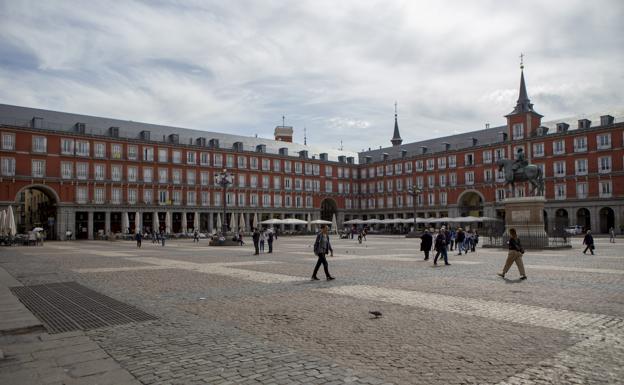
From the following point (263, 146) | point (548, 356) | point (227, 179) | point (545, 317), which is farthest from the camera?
point (263, 146)

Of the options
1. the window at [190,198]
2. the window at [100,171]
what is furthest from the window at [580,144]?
Answer: the window at [100,171]

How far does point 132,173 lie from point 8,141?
14503mm

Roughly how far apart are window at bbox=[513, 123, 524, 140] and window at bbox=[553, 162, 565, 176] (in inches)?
227

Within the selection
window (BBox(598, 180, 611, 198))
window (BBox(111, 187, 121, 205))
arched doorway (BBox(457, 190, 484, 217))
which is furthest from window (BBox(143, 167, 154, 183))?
window (BBox(598, 180, 611, 198))

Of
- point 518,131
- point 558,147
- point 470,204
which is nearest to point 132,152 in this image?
point 470,204

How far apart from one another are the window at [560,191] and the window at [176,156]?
5103cm

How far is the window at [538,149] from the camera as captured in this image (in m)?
62.1

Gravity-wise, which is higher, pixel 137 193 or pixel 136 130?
pixel 136 130

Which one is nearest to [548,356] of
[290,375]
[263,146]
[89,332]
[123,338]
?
[290,375]

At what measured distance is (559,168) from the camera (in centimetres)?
6050

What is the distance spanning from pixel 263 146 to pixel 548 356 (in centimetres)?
7303

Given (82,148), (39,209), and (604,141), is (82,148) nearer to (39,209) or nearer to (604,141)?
(39,209)

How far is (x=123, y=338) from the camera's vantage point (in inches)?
274

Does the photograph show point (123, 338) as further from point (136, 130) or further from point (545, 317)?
point (136, 130)
